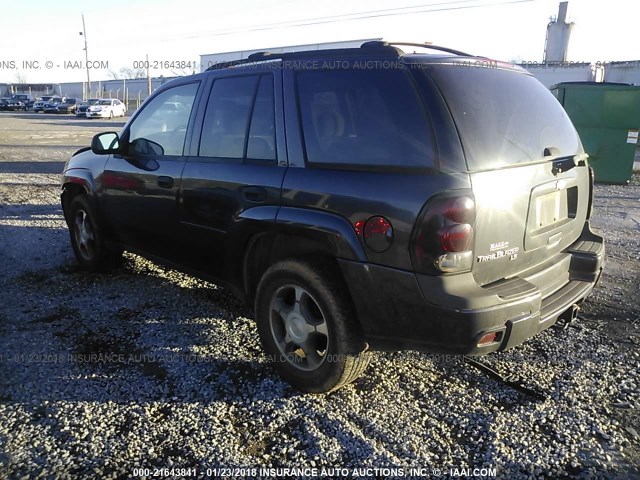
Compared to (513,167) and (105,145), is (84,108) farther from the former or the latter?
(513,167)

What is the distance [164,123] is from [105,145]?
30.1 inches

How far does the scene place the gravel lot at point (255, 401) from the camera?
8.23 feet

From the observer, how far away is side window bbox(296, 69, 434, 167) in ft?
8.26

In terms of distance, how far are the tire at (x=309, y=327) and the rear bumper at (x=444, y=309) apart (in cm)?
13

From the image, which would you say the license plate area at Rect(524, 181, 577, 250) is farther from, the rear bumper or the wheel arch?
the wheel arch

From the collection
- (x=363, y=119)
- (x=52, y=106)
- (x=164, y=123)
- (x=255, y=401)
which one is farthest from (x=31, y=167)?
(x=52, y=106)

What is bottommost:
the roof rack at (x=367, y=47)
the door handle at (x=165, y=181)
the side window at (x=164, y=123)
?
the door handle at (x=165, y=181)

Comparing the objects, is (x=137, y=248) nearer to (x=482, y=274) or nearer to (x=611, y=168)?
(x=482, y=274)

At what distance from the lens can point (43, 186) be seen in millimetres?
10039

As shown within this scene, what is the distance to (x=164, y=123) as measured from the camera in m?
4.11

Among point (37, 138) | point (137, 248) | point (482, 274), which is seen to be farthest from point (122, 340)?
point (37, 138)

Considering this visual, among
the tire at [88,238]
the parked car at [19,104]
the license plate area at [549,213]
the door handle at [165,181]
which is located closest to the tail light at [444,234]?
the license plate area at [549,213]

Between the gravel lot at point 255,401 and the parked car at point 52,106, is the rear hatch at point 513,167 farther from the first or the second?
the parked car at point 52,106

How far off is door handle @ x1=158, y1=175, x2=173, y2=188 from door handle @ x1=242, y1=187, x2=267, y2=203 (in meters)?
0.91
